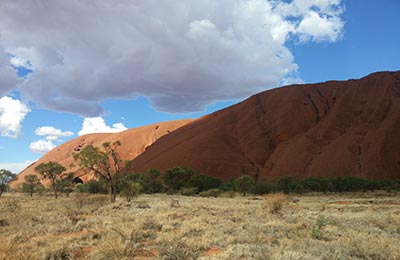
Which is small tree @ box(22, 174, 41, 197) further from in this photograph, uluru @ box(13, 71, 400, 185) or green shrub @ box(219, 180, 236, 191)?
green shrub @ box(219, 180, 236, 191)

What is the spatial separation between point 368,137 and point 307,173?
13976 millimetres

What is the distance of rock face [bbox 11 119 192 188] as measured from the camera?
116 metres

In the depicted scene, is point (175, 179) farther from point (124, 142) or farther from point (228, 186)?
point (124, 142)

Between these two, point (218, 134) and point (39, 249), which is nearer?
point (39, 249)

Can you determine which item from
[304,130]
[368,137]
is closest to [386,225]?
[368,137]

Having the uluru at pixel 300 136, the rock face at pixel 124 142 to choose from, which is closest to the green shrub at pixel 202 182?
the uluru at pixel 300 136

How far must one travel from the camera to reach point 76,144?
144375 mm

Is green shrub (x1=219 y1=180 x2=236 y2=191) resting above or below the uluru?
below

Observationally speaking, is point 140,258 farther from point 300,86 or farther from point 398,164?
point 300,86

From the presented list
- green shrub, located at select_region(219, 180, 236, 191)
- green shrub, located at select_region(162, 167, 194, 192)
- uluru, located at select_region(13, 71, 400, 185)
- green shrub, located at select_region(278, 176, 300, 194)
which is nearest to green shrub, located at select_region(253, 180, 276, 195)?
green shrub, located at select_region(278, 176, 300, 194)

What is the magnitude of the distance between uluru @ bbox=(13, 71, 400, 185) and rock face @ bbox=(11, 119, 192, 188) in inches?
844

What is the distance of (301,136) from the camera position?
78.1 meters

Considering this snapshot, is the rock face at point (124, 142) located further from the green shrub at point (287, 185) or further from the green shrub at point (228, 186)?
the green shrub at point (287, 185)

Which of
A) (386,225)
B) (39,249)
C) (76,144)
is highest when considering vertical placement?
(76,144)
